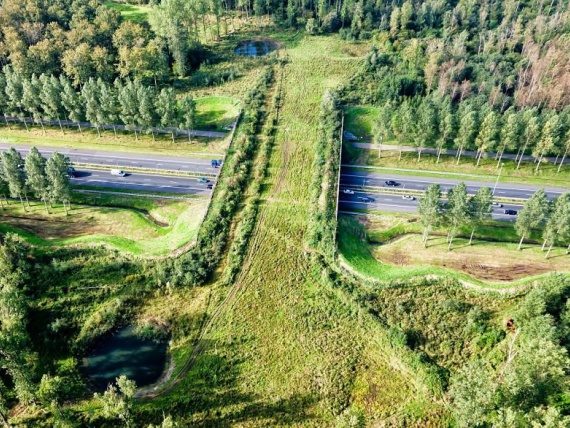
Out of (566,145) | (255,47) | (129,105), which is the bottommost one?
(566,145)

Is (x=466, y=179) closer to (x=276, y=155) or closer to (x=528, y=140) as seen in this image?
(x=528, y=140)

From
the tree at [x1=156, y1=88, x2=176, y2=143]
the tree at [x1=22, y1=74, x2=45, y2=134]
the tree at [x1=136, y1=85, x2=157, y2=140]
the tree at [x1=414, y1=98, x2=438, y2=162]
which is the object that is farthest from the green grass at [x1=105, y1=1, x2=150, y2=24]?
the tree at [x1=414, y1=98, x2=438, y2=162]

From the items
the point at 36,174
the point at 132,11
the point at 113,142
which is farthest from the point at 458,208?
the point at 132,11

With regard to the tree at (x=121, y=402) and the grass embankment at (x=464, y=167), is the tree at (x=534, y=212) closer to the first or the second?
the grass embankment at (x=464, y=167)

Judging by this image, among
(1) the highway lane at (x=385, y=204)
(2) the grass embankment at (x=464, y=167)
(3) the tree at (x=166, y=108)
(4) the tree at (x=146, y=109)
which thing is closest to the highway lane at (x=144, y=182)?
(4) the tree at (x=146, y=109)

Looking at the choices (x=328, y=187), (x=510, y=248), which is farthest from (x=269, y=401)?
(x=510, y=248)

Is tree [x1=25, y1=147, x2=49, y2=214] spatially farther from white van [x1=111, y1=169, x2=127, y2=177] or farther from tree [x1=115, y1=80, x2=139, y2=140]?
tree [x1=115, y1=80, x2=139, y2=140]

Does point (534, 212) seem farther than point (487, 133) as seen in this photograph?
No

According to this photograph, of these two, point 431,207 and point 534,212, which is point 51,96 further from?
point 534,212
